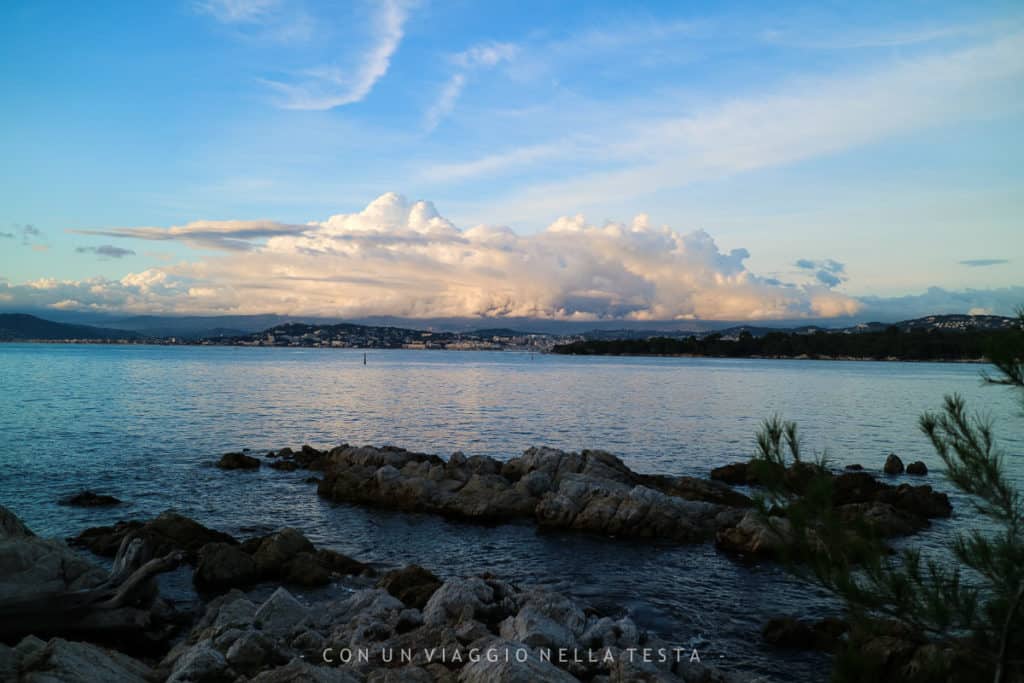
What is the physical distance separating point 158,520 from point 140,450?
62.0 feet

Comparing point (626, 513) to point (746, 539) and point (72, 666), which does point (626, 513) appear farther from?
point (72, 666)

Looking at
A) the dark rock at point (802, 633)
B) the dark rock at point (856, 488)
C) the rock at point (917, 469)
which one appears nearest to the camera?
the dark rock at point (802, 633)

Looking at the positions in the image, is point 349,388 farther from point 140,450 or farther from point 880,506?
point 880,506

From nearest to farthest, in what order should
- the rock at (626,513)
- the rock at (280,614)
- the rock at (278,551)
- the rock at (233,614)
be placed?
the rock at (233,614), the rock at (280,614), the rock at (278,551), the rock at (626,513)

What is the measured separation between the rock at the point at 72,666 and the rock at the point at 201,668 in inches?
21.8

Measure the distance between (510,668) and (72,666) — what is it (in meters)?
5.54

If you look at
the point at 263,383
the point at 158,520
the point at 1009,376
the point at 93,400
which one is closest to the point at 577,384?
the point at 263,383

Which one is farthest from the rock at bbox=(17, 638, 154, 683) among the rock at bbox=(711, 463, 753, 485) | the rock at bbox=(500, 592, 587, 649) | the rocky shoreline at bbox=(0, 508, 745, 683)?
the rock at bbox=(711, 463, 753, 485)

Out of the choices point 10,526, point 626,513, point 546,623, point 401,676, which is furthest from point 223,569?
point 626,513

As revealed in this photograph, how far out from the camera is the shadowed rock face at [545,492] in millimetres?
21516

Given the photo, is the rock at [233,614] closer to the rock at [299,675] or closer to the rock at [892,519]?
the rock at [299,675]

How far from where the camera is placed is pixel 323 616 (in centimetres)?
A: 1262

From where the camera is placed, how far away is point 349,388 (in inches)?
3282

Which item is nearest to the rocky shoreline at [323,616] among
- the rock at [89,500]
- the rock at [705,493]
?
the rock at [705,493]
